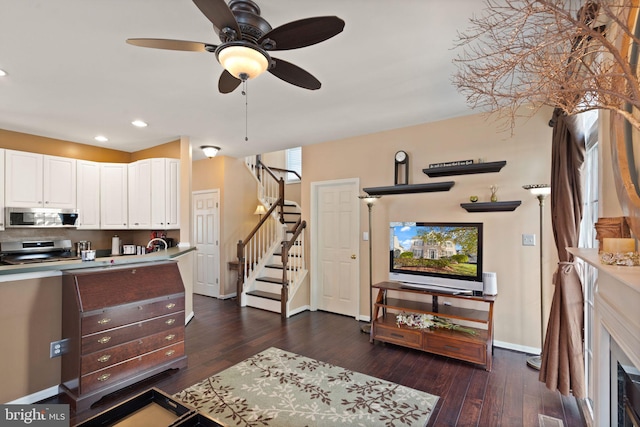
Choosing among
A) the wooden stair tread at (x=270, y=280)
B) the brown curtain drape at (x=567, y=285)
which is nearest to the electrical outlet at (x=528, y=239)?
the brown curtain drape at (x=567, y=285)

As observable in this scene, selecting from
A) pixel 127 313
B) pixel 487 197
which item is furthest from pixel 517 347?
pixel 127 313

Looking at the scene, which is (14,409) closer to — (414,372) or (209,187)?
(414,372)

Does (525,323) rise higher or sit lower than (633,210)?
lower

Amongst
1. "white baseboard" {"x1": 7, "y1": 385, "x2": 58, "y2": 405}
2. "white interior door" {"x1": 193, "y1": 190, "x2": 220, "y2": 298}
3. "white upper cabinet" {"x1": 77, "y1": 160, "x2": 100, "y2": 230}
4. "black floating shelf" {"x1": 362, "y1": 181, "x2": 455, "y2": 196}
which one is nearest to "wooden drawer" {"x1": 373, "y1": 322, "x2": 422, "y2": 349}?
"black floating shelf" {"x1": 362, "y1": 181, "x2": 455, "y2": 196}

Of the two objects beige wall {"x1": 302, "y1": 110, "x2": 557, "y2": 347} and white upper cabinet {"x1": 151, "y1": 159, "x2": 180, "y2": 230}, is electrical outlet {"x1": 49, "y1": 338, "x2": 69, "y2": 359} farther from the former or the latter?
beige wall {"x1": 302, "y1": 110, "x2": 557, "y2": 347}

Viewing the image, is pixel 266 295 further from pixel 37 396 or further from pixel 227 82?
pixel 227 82

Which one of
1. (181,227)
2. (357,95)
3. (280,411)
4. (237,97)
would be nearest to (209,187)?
(181,227)

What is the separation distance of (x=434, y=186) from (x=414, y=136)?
769mm

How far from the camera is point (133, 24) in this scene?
76.8 inches

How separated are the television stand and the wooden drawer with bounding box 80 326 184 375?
219 cm

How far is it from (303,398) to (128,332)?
165 cm

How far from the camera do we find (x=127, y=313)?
105 inches

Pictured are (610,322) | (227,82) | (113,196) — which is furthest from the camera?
(113,196)

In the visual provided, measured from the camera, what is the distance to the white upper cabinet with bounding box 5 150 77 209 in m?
3.90
